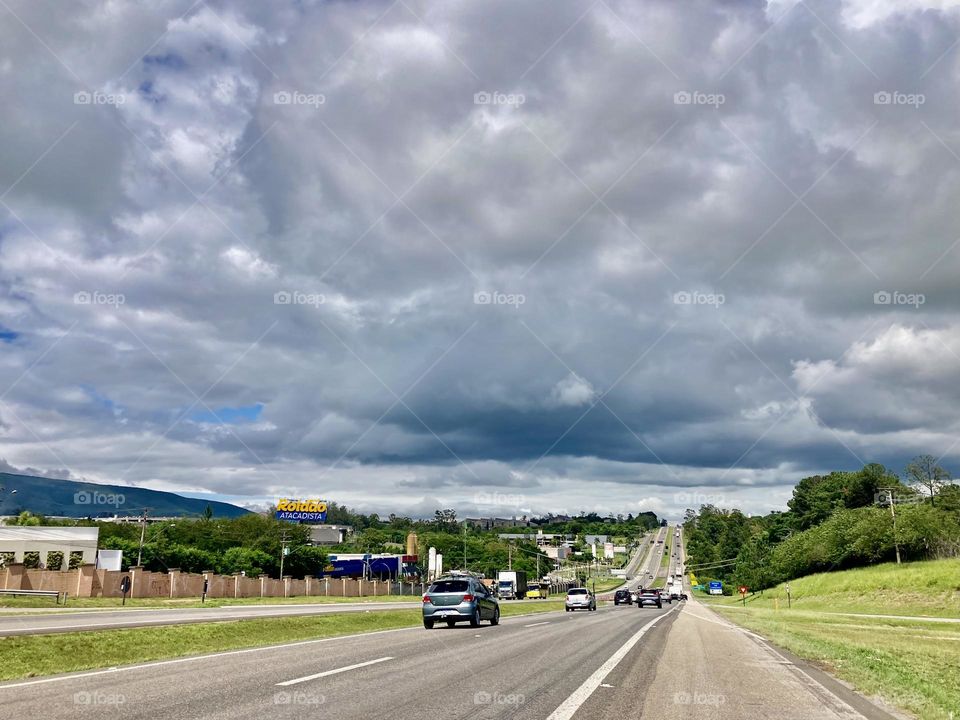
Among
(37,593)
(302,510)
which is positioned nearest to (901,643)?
(37,593)

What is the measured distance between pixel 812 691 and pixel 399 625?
→ 68.6 ft

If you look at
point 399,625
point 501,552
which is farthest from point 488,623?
point 501,552

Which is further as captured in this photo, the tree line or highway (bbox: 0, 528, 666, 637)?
the tree line

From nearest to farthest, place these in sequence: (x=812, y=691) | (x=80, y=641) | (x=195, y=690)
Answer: (x=195, y=690) → (x=812, y=691) → (x=80, y=641)

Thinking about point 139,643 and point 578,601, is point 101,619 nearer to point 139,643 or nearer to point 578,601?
point 139,643

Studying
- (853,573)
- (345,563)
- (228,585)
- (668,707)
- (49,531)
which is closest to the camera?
(668,707)

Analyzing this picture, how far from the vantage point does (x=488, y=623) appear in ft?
103

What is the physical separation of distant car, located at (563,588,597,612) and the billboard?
123 meters

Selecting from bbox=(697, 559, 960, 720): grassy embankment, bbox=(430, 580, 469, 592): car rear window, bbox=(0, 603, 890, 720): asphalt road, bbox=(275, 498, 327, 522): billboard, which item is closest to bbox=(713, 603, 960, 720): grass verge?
bbox=(697, 559, 960, 720): grassy embankment

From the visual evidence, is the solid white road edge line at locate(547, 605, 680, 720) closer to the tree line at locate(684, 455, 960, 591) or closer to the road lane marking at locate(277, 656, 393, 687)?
the road lane marking at locate(277, 656, 393, 687)

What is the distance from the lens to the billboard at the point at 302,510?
171m

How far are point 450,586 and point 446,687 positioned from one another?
16.8 meters

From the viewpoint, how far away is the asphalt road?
9336mm

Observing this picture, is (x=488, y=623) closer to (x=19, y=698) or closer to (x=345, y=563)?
(x=19, y=698)
